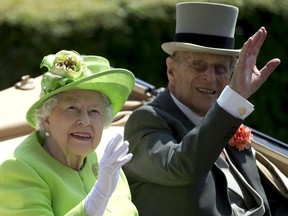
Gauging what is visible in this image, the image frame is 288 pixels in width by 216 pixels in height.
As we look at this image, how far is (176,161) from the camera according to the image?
338 centimetres

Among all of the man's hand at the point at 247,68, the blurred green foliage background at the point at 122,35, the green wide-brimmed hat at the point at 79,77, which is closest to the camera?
the green wide-brimmed hat at the point at 79,77

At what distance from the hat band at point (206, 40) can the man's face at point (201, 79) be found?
2.0 inches

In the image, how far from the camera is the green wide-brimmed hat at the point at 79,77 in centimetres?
304

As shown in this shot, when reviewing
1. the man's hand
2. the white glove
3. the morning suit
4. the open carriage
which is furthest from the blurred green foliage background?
the white glove

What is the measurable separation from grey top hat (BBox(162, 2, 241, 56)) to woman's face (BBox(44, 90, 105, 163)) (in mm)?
767

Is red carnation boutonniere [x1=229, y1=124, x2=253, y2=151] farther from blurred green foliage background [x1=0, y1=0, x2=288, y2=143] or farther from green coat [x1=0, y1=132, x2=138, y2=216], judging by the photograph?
blurred green foliage background [x1=0, y1=0, x2=288, y2=143]

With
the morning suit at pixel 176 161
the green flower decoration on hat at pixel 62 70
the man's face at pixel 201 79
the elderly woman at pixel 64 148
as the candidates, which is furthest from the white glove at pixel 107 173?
the man's face at pixel 201 79

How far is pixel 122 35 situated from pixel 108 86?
3.52 m

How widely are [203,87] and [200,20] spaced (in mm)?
297

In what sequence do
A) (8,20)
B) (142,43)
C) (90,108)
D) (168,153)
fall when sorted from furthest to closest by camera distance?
1. (142,43)
2. (8,20)
3. (168,153)
4. (90,108)

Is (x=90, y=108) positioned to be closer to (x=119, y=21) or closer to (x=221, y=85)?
(x=221, y=85)

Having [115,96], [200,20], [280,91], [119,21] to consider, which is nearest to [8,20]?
[119,21]

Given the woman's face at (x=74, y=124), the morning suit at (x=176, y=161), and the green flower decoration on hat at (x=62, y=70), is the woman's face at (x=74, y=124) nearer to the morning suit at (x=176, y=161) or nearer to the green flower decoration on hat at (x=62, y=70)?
the green flower decoration on hat at (x=62, y=70)

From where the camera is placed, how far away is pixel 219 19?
12.5 feet
